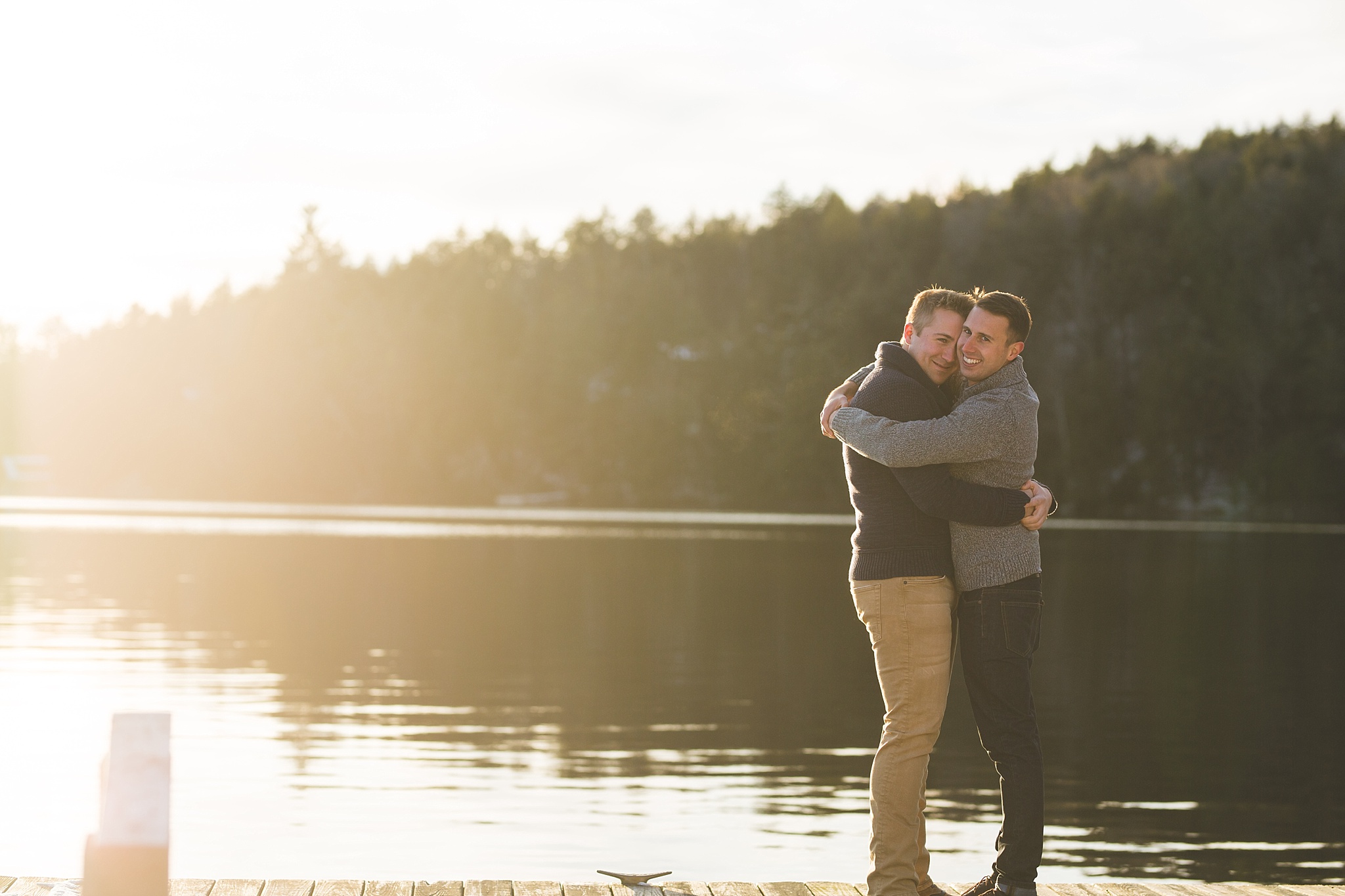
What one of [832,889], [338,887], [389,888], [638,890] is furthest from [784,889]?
[338,887]

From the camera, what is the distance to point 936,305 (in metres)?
4.75

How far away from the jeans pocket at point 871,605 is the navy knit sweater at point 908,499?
0.11ft

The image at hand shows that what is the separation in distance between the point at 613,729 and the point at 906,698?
23.7 ft

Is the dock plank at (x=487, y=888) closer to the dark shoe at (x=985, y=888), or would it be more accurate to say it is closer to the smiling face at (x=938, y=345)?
the dark shoe at (x=985, y=888)

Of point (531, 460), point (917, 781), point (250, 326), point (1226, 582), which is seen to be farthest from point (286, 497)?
point (917, 781)

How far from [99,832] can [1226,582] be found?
26724mm

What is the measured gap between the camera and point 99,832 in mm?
3521

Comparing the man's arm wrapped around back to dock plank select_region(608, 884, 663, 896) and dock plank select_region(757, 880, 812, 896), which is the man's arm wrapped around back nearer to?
dock plank select_region(757, 880, 812, 896)

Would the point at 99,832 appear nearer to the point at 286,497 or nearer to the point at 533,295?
the point at 286,497

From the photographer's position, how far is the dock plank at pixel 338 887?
15.6 ft

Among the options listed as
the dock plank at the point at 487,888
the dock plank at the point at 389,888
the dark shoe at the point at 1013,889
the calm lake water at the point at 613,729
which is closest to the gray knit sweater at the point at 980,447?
the dark shoe at the point at 1013,889

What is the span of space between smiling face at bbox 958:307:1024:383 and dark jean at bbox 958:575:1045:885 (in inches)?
25.7

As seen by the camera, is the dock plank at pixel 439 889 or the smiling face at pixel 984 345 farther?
the dock plank at pixel 439 889

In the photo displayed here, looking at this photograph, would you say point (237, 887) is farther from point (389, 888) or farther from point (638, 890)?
point (638, 890)
